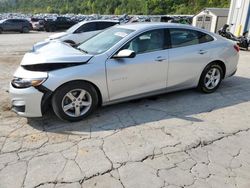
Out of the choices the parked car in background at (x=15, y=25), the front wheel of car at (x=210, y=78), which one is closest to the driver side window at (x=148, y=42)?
the front wheel of car at (x=210, y=78)

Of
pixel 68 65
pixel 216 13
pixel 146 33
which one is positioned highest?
pixel 146 33

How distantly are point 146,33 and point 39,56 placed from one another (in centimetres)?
184

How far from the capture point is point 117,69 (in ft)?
13.3

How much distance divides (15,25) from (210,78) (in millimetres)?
23589

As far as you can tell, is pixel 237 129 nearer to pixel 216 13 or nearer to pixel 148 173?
pixel 148 173

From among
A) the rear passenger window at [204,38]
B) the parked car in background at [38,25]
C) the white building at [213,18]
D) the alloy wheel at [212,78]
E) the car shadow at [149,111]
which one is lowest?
the parked car in background at [38,25]

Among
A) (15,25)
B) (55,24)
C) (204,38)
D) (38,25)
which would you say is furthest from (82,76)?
(38,25)

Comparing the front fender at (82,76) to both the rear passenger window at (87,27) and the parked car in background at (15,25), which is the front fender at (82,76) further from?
the parked car in background at (15,25)

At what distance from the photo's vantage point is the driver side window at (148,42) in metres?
4.31

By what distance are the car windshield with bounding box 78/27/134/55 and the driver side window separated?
0.69ft

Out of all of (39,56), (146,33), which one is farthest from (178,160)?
(39,56)

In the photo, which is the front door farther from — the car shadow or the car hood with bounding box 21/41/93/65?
the car hood with bounding box 21/41/93/65

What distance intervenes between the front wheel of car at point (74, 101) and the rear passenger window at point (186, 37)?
1847 mm

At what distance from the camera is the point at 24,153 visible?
3.22 metres
